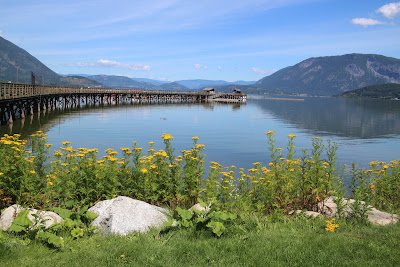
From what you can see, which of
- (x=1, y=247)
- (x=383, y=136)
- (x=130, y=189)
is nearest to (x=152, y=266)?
(x=1, y=247)

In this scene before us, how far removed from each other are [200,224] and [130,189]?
2629mm

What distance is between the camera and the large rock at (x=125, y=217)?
666cm

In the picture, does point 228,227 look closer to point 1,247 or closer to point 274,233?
point 274,233

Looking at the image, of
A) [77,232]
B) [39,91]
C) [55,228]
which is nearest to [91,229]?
[77,232]

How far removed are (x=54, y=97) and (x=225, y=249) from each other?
63.8 metres

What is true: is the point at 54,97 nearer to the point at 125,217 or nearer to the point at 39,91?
the point at 39,91

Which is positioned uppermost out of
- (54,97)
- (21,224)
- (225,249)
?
(54,97)

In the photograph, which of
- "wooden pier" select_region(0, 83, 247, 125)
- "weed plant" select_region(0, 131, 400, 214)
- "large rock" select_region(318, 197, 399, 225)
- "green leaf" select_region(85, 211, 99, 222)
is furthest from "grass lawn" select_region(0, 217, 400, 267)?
"wooden pier" select_region(0, 83, 247, 125)

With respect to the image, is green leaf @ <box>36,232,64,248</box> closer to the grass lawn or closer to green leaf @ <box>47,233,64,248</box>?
green leaf @ <box>47,233,64,248</box>

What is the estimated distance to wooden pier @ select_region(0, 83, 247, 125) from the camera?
35.2 meters

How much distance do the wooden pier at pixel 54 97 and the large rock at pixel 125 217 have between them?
29.0m

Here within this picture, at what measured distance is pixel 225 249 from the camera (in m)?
Result: 5.71

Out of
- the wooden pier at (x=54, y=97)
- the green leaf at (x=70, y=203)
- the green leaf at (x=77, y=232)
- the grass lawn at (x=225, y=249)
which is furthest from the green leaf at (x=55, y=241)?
the wooden pier at (x=54, y=97)

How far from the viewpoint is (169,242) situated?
601 centimetres
